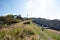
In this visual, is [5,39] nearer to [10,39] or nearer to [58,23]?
[10,39]

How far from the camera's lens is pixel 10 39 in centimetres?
1130

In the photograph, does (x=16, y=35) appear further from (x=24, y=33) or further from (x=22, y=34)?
(x=24, y=33)

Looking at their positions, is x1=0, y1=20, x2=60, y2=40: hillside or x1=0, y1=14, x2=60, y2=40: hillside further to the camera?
x1=0, y1=14, x2=60, y2=40: hillside

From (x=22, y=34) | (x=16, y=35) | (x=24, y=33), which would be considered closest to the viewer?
(x=16, y=35)

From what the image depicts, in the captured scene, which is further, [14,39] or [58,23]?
[58,23]

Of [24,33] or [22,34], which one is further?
[24,33]

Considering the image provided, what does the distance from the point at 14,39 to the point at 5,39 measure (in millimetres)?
793

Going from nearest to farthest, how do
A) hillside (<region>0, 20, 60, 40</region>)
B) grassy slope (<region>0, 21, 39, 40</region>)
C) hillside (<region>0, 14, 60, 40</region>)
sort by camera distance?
1. grassy slope (<region>0, 21, 39, 40</region>)
2. hillside (<region>0, 20, 60, 40</region>)
3. hillside (<region>0, 14, 60, 40</region>)

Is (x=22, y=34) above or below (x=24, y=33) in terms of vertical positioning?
above

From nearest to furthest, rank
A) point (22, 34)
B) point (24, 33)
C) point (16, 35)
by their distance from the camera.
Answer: point (16, 35) → point (22, 34) → point (24, 33)

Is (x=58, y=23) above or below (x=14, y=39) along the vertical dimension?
below

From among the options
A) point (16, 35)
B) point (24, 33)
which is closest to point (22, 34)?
point (16, 35)

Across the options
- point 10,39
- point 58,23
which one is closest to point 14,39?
point 10,39

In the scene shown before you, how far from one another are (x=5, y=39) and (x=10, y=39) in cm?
39
